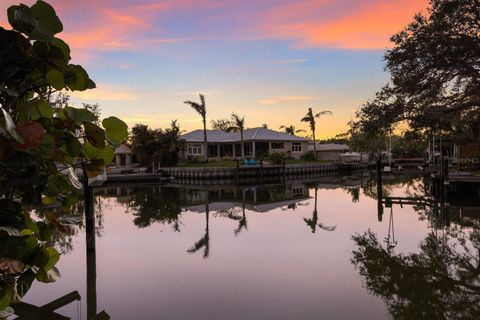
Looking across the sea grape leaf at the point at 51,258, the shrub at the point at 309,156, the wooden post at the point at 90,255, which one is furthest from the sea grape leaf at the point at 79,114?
the shrub at the point at 309,156

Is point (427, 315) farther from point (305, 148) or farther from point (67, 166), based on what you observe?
point (305, 148)

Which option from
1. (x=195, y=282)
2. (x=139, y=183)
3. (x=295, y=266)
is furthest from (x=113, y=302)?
(x=139, y=183)

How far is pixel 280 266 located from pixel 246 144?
4664cm

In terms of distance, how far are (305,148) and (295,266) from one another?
1983 inches

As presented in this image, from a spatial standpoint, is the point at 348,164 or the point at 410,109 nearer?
the point at 410,109

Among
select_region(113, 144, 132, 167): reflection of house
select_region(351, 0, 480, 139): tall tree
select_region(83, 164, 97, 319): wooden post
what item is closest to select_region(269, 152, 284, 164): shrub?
select_region(113, 144, 132, 167): reflection of house

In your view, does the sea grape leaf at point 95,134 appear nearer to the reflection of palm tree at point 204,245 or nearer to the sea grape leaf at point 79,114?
the sea grape leaf at point 79,114

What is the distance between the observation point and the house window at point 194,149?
54.6 m

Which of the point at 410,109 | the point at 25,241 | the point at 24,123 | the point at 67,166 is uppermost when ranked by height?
the point at 410,109

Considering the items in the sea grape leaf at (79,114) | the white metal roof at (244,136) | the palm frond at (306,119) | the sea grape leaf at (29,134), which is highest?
the palm frond at (306,119)

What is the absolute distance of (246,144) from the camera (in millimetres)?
56875

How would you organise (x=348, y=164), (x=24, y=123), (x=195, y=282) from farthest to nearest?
(x=348, y=164) → (x=195, y=282) → (x=24, y=123)

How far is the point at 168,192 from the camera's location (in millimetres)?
31266

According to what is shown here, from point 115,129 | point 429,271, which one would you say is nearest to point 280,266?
point 429,271
